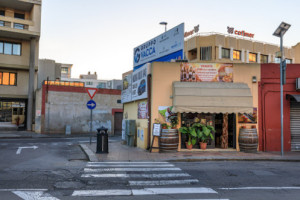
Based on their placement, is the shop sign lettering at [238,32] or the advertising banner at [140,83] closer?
the advertising banner at [140,83]

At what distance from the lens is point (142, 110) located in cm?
1605

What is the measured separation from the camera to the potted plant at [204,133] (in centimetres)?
1384

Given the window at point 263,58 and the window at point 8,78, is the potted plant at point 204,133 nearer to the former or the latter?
the window at point 8,78

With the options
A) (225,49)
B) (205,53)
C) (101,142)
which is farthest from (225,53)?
(101,142)

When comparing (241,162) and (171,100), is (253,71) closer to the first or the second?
(171,100)

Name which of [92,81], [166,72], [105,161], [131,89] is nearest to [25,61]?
[131,89]

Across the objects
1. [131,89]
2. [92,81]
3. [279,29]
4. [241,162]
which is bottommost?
[241,162]

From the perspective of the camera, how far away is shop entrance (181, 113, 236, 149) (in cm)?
1459

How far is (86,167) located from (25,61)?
26.0 meters

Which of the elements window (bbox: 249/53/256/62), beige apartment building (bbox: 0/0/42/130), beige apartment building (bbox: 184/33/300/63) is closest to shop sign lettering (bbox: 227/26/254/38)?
beige apartment building (bbox: 184/33/300/63)

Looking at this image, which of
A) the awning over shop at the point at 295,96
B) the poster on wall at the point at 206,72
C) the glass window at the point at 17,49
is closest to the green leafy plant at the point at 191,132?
the poster on wall at the point at 206,72

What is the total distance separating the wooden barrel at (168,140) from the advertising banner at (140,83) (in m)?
2.40

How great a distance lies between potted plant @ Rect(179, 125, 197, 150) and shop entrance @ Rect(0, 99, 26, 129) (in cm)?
2720

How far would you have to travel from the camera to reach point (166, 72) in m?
14.4
